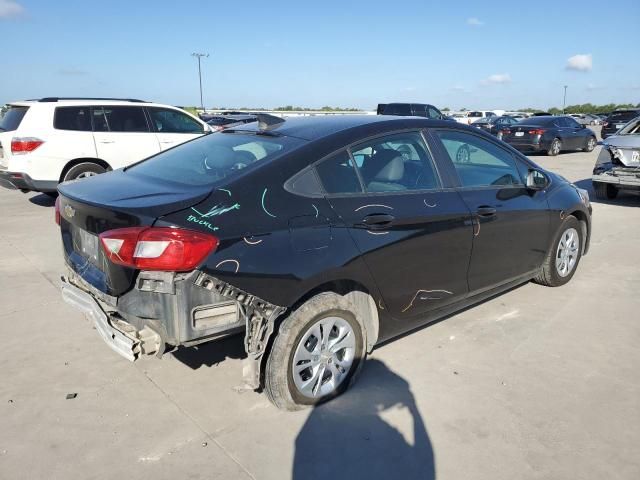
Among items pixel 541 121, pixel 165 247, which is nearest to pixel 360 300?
pixel 165 247

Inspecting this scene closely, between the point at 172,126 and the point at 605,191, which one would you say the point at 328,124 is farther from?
the point at 605,191

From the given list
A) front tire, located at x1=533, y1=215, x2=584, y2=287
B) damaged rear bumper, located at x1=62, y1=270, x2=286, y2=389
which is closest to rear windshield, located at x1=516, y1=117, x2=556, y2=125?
front tire, located at x1=533, y1=215, x2=584, y2=287

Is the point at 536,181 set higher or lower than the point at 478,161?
lower

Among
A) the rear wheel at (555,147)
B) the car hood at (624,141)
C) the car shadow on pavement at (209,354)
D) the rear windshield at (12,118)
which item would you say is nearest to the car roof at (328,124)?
the car shadow on pavement at (209,354)

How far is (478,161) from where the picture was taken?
420cm

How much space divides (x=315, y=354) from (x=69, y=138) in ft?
24.1

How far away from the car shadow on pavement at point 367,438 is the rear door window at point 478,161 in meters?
1.63

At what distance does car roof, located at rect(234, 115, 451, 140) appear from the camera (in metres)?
3.38

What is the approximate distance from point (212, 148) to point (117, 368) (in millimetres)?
1614

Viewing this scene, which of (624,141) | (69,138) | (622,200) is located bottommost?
(622,200)

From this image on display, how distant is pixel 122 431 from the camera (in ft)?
9.40

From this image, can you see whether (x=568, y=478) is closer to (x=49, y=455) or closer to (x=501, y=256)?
(x=501, y=256)

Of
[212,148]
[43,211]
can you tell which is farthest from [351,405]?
[43,211]

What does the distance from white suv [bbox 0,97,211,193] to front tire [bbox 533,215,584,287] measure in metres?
7.14
